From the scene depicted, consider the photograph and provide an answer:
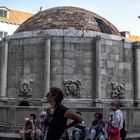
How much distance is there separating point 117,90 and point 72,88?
263 centimetres

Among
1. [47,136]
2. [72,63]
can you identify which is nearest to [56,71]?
[72,63]

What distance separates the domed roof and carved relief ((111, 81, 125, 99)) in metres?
3.60

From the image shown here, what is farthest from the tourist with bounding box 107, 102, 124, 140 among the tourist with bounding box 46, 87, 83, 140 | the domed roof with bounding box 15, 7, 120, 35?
the domed roof with bounding box 15, 7, 120, 35

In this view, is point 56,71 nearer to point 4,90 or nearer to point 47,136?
point 4,90

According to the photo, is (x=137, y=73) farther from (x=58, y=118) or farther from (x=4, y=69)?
(x=58, y=118)

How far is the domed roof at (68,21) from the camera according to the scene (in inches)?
958

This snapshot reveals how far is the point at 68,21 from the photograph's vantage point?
2461 cm

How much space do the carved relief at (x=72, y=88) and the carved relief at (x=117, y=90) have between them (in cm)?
199

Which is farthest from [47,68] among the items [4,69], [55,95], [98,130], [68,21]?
[55,95]

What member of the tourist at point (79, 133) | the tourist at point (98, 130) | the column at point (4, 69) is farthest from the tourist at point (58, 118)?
the column at point (4, 69)

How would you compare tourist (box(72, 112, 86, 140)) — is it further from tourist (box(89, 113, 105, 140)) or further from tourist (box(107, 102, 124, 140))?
tourist (box(107, 102, 124, 140))

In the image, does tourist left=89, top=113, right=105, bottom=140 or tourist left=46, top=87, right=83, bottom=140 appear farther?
tourist left=89, top=113, right=105, bottom=140

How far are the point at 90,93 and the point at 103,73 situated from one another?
4.27 ft

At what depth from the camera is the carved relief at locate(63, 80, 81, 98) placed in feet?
71.9
